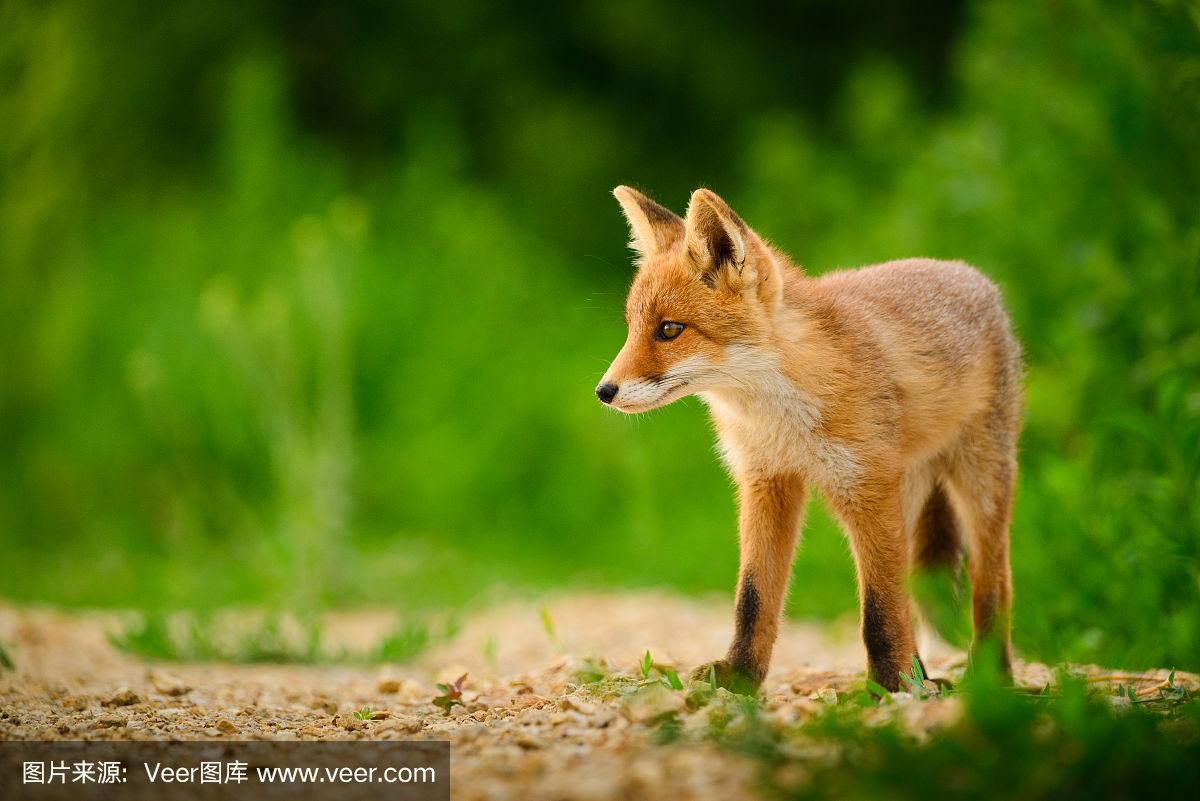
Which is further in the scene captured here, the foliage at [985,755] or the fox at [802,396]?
the fox at [802,396]

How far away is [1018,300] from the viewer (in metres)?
7.36

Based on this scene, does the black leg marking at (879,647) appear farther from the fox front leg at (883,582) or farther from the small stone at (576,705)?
the small stone at (576,705)

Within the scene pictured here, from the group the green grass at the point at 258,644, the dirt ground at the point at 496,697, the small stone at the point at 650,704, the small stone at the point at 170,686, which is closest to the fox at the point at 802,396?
the dirt ground at the point at 496,697

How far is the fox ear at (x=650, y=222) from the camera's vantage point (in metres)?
4.46

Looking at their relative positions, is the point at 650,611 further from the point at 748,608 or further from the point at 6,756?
the point at 6,756

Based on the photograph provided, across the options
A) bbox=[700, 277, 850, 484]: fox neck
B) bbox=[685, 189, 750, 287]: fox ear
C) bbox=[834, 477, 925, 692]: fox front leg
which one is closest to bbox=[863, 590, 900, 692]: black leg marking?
bbox=[834, 477, 925, 692]: fox front leg

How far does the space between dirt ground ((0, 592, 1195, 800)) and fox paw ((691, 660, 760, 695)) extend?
7cm

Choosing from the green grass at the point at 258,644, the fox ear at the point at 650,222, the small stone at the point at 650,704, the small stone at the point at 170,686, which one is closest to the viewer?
the small stone at the point at 650,704

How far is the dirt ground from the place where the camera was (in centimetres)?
279

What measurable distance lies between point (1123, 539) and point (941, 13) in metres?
11.2

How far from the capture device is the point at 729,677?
13.1 ft

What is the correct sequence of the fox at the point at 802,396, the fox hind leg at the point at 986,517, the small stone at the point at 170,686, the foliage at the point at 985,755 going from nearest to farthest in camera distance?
the foliage at the point at 985,755
the fox at the point at 802,396
the small stone at the point at 170,686
the fox hind leg at the point at 986,517

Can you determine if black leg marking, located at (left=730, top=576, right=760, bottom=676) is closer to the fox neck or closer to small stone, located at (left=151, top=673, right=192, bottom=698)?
the fox neck

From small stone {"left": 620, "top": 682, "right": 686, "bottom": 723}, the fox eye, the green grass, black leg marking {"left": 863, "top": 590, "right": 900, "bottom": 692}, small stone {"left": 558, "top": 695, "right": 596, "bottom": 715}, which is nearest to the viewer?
small stone {"left": 620, "top": 682, "right": 686, "bottom": 723}
